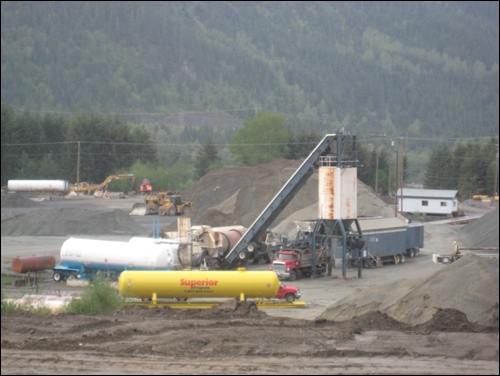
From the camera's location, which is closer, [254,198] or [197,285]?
[197,285]

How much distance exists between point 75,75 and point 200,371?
10.4 metres

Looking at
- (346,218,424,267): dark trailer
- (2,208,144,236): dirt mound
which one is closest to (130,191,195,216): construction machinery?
(2,208,144,236): dirt mound

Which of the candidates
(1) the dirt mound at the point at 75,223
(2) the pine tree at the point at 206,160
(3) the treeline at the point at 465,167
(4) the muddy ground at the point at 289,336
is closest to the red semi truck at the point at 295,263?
(4) the muddy ground at the point at 289,336

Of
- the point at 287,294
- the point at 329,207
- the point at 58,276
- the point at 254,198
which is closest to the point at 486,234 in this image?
the point at 329,207

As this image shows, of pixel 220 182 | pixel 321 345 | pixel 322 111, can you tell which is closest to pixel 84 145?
pixel 321 345

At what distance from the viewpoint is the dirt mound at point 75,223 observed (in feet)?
107

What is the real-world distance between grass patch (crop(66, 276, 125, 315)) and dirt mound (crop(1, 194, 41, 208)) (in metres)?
3.38

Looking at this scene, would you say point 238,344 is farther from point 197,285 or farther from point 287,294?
point 287,294

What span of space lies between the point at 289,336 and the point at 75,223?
24.0 meters

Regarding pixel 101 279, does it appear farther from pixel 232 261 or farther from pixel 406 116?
pixel 406 116

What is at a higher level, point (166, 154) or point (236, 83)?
point (236, 83)

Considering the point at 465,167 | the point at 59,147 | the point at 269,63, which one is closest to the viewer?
the point at 59,147

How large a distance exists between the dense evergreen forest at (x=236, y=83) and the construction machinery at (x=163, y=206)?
12.8ft

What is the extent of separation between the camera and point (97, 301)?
22.4m
